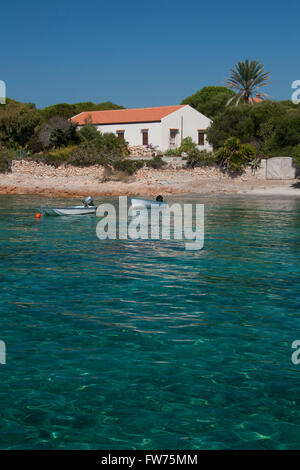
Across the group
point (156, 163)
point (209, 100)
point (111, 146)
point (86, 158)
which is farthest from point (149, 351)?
point (209, 100)

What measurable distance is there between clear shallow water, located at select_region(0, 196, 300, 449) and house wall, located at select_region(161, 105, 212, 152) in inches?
1978

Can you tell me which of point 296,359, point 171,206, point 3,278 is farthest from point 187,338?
point 171,206

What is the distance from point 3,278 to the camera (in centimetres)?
1430

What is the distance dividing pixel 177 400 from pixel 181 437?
92 centimetres

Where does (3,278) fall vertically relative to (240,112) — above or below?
below

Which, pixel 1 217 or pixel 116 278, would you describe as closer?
pixel 116 278

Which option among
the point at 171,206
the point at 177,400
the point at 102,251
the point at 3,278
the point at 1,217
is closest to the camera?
the point at 177,400

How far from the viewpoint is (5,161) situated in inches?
2261

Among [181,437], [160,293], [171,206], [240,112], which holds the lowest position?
[181,437]

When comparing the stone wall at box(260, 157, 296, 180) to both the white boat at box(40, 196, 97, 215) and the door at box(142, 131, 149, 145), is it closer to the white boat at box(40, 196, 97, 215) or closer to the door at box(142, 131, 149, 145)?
the door at box(142, 131, 149, 145)

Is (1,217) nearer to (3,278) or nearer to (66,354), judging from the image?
(3,278)

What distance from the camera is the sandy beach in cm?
5041

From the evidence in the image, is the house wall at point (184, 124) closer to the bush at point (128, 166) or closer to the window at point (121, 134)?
the window at point (121, 134)

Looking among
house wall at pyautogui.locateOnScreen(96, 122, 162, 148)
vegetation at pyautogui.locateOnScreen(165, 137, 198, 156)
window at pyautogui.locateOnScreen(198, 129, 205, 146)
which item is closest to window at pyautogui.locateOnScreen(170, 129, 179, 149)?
vegetation at pyautogui.locateOnScreen(165, 137, 198, 156)
